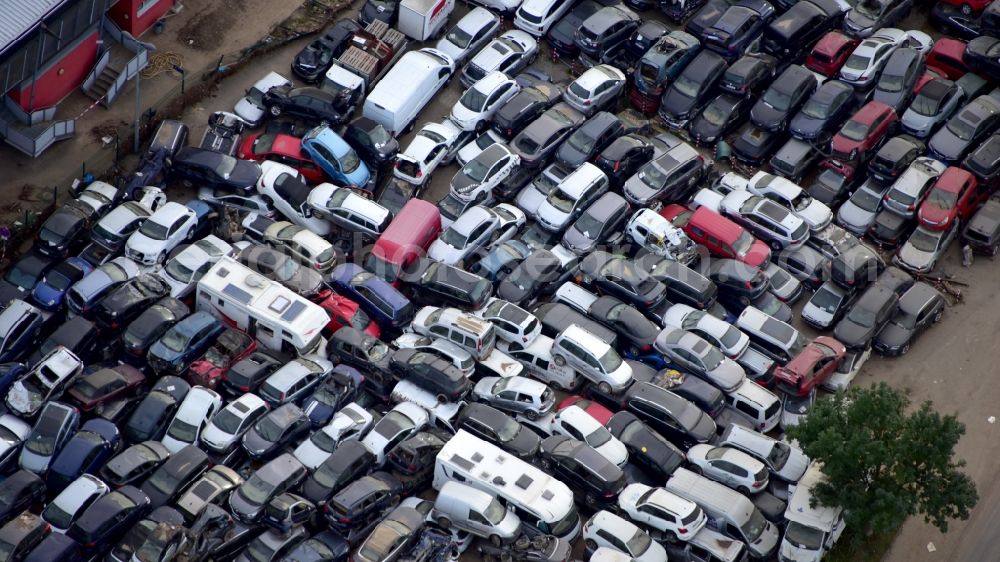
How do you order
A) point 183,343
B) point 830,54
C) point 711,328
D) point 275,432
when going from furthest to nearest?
point 830,54 → point 711,328 → point 183,343 → point 275,432

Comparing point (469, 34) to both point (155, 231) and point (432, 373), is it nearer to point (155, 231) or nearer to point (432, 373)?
point (155, 231)

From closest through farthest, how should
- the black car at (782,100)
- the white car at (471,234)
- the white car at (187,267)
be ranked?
the white car at (187,267)
the white car at (471,234)
the black car at (782,100)

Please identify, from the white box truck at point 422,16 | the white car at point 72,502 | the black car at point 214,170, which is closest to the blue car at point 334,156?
the black car at point 214,170

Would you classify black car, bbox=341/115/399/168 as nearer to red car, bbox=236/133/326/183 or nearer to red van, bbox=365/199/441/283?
red car, bbox=236/133/326/183

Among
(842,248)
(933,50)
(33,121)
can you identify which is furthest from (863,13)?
(33,121)

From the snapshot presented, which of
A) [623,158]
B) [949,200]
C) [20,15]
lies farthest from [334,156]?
[949,200]

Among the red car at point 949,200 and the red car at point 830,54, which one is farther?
the red car at point 830,54

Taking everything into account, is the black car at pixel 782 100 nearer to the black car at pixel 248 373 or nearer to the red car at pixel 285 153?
the red car at pixel 285 153
